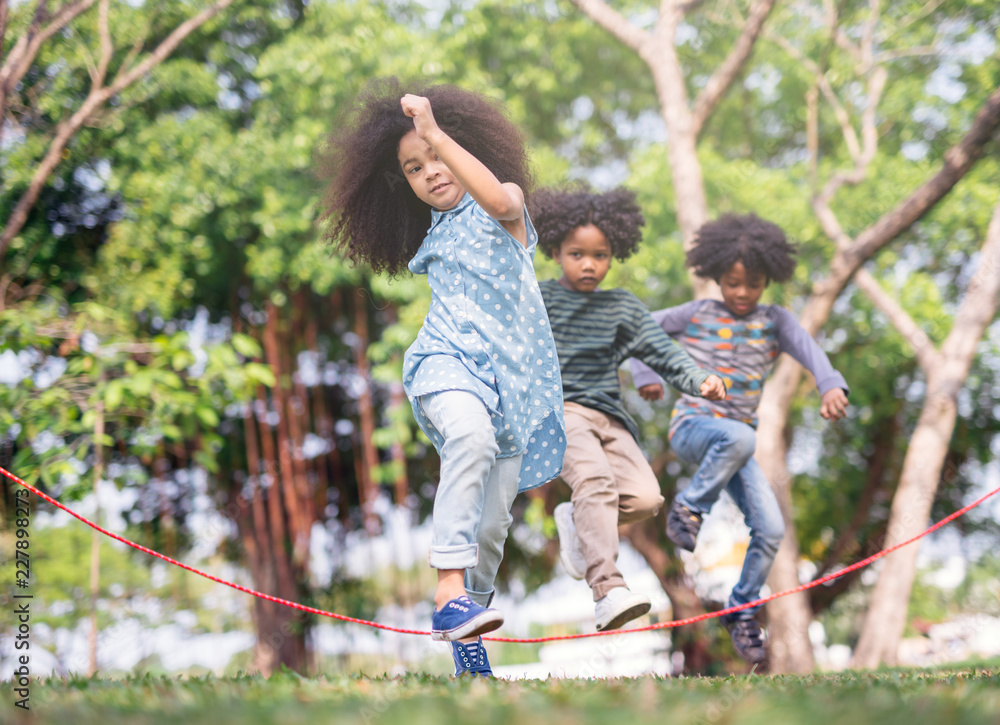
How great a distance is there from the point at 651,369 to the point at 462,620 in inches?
65.3

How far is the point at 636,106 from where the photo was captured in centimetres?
967

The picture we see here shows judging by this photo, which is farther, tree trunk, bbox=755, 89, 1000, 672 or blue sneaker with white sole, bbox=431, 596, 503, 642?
tree trunk, bbox=755, 89, 1000, 672

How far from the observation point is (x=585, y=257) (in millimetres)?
3299

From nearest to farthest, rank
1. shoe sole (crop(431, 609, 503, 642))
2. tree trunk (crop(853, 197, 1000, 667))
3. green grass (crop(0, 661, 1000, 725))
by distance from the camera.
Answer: green grass (crop(0, 661, 1000, 725))
shoe sole (crop(431, 609, 503, 642))
tree trunk (crop(853, 197, 1000, 667))

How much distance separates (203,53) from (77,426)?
4532mm

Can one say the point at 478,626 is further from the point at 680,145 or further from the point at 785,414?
the point at 680,145

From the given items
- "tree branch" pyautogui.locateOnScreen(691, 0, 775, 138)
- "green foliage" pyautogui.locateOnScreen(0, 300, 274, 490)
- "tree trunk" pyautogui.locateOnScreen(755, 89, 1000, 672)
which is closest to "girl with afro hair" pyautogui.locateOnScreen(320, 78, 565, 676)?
"green foliage" pyautogui.locateOnScreen(0, 300, 274, 490)

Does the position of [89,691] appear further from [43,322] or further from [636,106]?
[636,106]

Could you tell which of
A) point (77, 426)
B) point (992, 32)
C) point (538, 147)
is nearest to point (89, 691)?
point (77, 426)

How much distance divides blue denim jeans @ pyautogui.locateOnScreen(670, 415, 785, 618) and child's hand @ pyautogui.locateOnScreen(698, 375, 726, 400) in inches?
15.7

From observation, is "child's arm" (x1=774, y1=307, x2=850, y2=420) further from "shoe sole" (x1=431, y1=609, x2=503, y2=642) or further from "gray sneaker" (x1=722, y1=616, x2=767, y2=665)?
"shoe sole" (x1=431, y1=609, x2=503, y2=642)

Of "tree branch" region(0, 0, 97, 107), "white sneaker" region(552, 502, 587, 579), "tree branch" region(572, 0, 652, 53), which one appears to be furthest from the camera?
"tree branch" region(572, 0, 652, 53)

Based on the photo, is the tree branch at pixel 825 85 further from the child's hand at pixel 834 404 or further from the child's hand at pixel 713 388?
the child's hand at pixel 713 388

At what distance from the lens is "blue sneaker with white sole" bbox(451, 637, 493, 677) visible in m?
2.56
